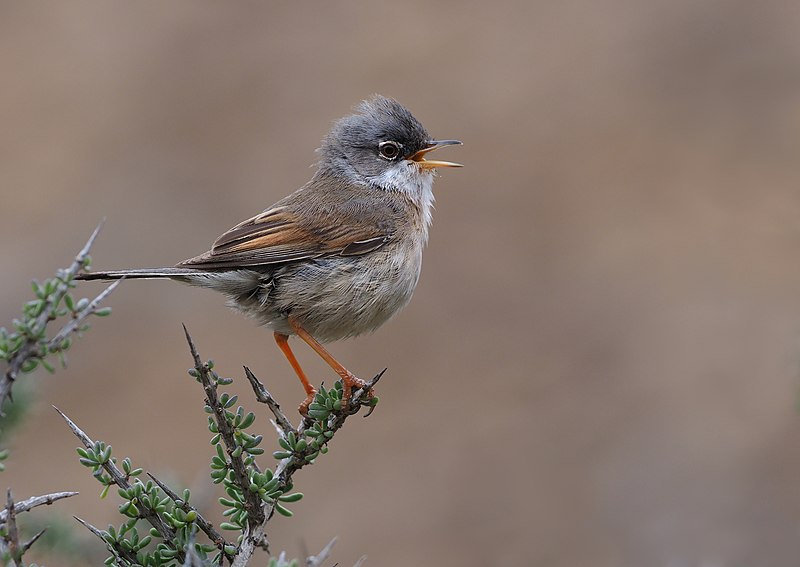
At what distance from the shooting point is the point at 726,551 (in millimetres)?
6914

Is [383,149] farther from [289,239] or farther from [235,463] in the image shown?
[235,463]

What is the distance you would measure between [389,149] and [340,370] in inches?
74.2

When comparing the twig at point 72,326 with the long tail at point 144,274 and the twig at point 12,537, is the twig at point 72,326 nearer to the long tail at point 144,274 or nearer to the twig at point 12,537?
the twig at point 12,537

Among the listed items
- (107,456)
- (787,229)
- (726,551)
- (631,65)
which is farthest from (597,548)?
(631,65)

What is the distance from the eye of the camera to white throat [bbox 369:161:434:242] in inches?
227

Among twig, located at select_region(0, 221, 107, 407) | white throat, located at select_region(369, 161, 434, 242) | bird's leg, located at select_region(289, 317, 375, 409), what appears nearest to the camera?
twig, located at select_region(0, 221, 107, 407)

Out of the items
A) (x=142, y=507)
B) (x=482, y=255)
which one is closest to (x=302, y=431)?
(x=142, y=507)

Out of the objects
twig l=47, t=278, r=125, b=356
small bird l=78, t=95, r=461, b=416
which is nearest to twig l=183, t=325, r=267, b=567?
twig l=47, t=278, r=125, b=356

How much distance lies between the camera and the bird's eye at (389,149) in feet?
19.6

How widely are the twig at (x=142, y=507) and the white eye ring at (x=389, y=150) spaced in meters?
3.42

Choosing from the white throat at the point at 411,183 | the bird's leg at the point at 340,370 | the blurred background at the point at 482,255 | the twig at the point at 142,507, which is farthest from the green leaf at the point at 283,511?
the blurred background at the point at 482,255

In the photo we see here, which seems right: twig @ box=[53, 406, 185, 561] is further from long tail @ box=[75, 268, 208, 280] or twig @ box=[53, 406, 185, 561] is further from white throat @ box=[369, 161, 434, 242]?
white throat @ box=[369, 161, 434, 242]

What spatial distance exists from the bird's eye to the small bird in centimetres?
32

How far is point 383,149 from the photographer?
5.98 metres
